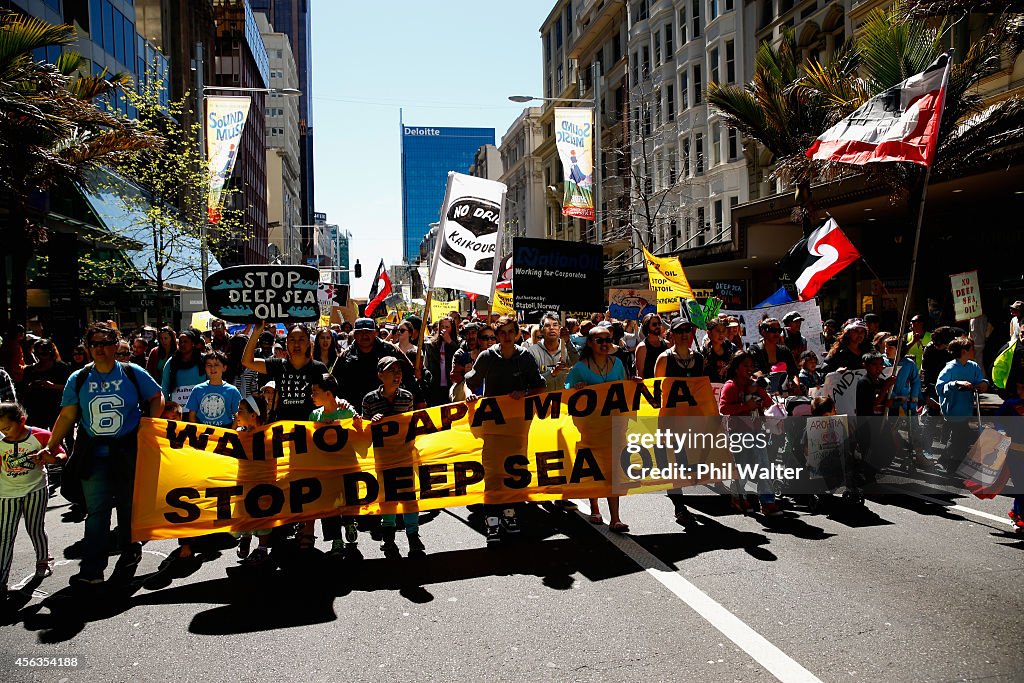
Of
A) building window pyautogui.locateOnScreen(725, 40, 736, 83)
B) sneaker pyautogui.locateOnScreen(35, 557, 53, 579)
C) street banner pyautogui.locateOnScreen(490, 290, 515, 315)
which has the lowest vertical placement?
sneaker pyautogui.locateOnScreen(35, 557, 53, 579)

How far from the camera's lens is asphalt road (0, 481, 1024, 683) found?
443 centimetres

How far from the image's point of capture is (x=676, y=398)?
7.66 meters

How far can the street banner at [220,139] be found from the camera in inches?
919

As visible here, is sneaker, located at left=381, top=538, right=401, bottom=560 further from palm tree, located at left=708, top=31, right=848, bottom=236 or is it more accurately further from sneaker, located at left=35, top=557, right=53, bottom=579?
palm tree, located at left=708, top=31, right=848, bottom=236

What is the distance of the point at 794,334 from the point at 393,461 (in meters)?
6.38

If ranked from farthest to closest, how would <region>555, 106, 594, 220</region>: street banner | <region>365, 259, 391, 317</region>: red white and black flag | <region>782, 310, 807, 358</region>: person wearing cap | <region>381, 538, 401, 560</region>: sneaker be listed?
<region>555, 106, 594, 220</region>: street banner, <region>365, 259, 391, 317</region>: red white and black flag, <region>782, 310, 807, 358</region>: person wearing cap, <region>381, 538, 401, 560</region>: sneaker

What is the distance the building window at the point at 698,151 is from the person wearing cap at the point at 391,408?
34.6m

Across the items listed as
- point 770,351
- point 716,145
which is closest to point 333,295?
point 716,145

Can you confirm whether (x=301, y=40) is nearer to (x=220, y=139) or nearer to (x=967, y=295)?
(x=220, y=139)

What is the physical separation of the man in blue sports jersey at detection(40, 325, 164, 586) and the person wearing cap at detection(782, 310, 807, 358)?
304 inches

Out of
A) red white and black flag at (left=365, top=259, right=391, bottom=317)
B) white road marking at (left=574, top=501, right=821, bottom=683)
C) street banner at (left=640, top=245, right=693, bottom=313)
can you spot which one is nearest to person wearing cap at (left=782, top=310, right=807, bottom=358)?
street banner at (left=640, top=245, right=693, bottom=313)

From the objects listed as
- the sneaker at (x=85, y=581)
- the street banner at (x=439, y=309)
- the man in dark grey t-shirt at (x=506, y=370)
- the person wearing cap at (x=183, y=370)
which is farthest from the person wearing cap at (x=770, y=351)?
the street banner at (x=439, y=309)

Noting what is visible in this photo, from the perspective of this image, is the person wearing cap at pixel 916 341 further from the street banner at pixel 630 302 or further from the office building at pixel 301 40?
Result: the office building at pixel 301 40

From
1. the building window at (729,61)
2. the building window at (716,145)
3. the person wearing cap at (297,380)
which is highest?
the building window at (729,61)
